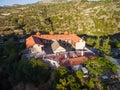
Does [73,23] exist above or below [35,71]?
below

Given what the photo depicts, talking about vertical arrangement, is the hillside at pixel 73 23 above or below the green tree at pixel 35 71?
below

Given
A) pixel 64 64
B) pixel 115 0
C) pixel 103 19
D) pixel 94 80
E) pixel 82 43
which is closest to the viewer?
pixel 94 80

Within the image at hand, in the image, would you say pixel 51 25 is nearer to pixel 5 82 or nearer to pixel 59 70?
pixel 5 82

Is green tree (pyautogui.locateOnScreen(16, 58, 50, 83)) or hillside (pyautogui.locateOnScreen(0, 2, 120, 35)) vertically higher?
green tree (pyautogui.locateOnScreen(16, 58, 50, 83))

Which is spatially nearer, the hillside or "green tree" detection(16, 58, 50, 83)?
"green tree" detection(16, 58, 50, 83)

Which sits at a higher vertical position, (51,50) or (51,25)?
(51,50)

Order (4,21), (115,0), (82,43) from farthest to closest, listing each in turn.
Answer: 1. (115,0)
2. (4,21)
3. (82,43)

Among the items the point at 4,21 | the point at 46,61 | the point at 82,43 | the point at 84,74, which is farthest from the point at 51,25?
the point at 84,74

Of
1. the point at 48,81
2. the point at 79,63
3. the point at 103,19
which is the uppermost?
the point at 79,63

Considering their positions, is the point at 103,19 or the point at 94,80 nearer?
the point at 94,80

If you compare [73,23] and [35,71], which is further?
[73,23]

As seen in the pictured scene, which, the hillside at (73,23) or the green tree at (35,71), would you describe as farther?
the hillside at (73,23)
